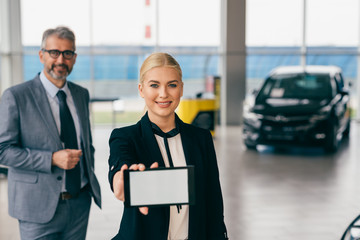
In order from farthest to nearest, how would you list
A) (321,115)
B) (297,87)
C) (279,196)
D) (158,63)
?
(297,87) → (321,115) → (279,196) → (158,63)

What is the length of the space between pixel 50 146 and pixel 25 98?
0.26m

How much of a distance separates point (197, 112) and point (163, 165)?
875 cm

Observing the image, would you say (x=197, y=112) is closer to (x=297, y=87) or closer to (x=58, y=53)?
(x=297, y=87)

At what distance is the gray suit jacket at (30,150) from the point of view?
2254 millimetres

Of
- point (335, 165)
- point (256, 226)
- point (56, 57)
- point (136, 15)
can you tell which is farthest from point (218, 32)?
point (56, 57)

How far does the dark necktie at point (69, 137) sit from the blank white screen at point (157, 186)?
1250 millimetres

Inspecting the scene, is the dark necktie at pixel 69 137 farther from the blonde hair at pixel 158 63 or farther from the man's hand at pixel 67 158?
the blonde hair at pixel 158 63

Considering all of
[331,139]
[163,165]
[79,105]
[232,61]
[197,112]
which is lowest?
[331,139]

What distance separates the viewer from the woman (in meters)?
1.48

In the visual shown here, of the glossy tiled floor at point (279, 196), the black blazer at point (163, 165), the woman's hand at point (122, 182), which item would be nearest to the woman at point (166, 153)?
the black blazer at point (163, 165)

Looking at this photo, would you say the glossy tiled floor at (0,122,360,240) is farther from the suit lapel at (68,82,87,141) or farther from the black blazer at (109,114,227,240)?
the black blazer at (109,114,227,240)

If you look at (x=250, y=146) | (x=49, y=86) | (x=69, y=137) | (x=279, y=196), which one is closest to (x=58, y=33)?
(x=49, y=86)

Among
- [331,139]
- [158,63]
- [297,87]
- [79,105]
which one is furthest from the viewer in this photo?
[297,87]

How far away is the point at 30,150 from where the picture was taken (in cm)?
228
